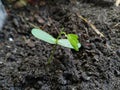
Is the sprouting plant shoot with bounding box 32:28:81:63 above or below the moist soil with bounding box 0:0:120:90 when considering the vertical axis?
above

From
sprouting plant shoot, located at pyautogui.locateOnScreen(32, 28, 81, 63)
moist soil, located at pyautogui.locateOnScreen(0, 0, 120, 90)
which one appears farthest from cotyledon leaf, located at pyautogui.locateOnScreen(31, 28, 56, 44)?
moist soil, located at pyautogui.locateOnScreen(0, 0, 120, 90)

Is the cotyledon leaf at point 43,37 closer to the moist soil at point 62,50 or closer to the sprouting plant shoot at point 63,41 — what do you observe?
the sprouting plant shoot at point 63,41

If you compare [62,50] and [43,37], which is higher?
[43,37]

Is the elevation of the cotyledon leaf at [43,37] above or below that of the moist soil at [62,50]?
above

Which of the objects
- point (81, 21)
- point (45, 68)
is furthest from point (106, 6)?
point (45, 68)

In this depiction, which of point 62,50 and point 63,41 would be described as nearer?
point 63,41

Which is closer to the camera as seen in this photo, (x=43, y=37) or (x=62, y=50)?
(x=43, y=37)

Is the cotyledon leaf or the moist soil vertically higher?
the cotyledon leaf

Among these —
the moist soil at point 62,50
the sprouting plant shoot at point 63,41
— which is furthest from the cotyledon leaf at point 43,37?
the moist soil at point 62,50

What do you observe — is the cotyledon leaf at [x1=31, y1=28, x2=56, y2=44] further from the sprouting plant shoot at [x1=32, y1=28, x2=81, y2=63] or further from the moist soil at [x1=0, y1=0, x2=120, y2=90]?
the moist soil at [x1=0, y1=0, x2=120, y2=90]
